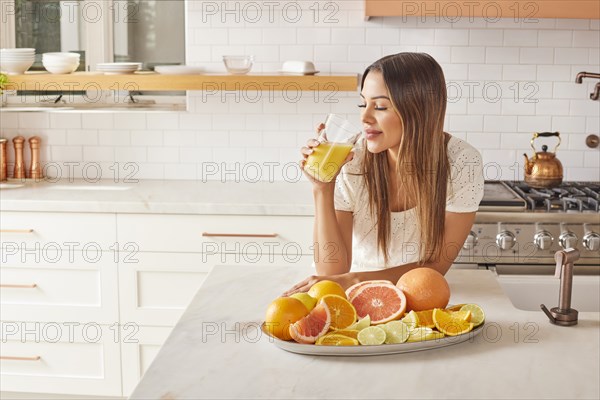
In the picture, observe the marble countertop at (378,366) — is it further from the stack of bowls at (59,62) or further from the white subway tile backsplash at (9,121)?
the white subway tile backsplash at (9,121)

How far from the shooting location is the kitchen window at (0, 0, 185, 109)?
183 inches

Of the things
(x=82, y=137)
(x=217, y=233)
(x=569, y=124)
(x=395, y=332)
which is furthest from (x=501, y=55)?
(x=395, y=332)

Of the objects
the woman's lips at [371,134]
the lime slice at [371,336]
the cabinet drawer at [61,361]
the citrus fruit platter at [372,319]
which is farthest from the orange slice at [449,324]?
the cabinet drawer at [61,361]

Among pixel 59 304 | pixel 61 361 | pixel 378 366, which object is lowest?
pixel 61 361

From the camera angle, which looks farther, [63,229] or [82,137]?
[82,137]

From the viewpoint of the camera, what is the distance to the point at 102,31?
464 centimetres

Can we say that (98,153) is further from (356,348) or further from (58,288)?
(356,348)

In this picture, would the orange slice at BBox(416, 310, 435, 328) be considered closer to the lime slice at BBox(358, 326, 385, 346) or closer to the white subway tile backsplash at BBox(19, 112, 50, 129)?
the lime slice at BBox(358, 326, 385, 346)

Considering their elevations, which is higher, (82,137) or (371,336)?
(82,137)

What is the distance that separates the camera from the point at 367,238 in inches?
113

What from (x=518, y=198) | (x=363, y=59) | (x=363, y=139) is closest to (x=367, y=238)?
(x=363, y=139)

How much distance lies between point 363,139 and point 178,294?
1.43 metres

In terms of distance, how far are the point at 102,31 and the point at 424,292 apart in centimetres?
316

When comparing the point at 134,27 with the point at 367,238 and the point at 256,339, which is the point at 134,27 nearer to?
the point at 367,238
